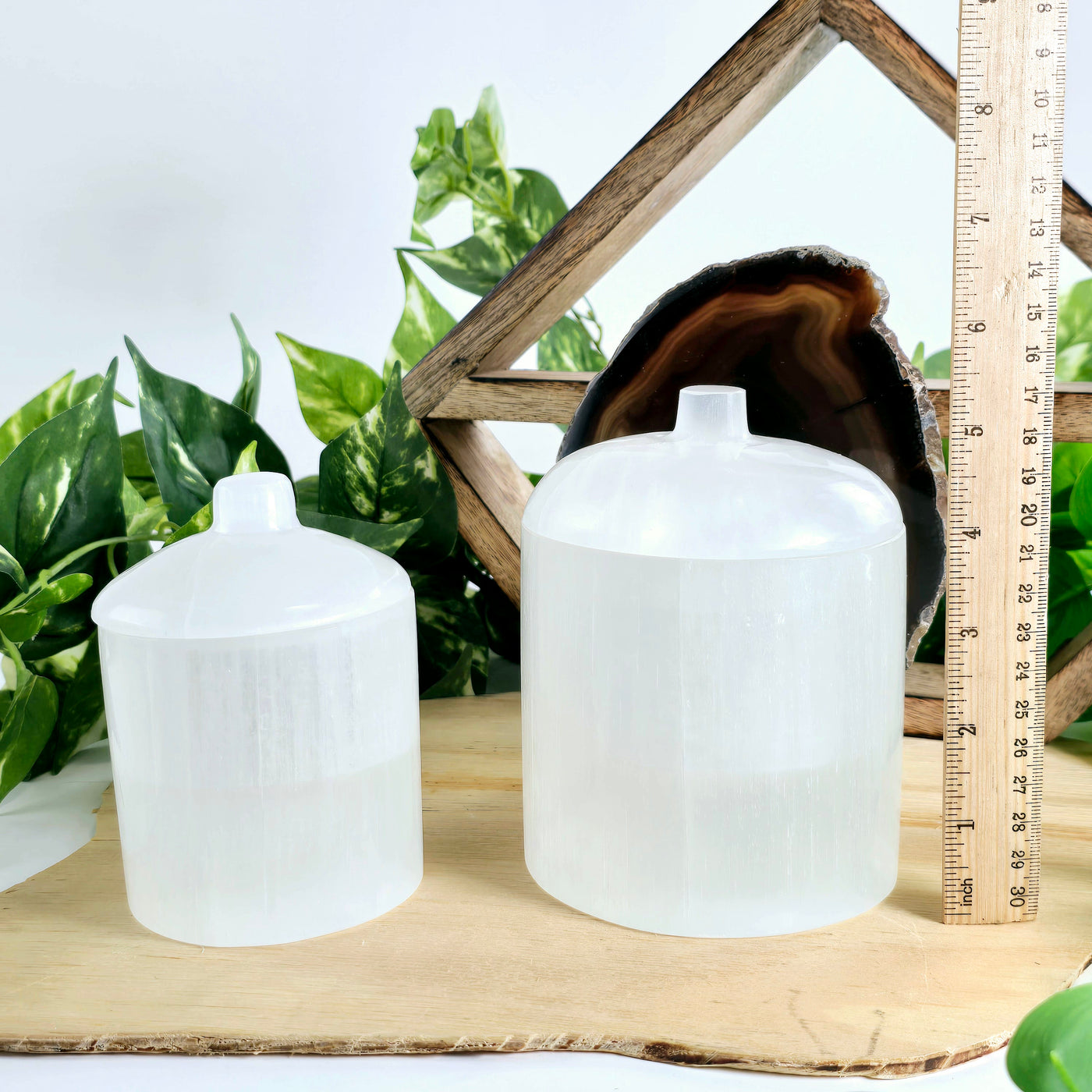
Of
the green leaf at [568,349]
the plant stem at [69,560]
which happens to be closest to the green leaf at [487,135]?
the green leaf at [568,349]

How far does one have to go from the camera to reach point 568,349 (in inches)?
39.3

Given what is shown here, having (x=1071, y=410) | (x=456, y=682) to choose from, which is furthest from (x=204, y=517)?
(x=1071, y=410)

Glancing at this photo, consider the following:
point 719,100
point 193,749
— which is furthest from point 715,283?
point 193,749

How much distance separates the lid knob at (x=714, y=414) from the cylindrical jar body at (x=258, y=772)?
6.2 inches

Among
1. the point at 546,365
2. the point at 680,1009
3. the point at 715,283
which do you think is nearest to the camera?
the point at 680,1009

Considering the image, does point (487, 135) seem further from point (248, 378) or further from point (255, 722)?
point (255, 722)

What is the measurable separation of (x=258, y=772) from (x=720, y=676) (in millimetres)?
204

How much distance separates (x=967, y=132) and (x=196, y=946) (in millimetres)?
492

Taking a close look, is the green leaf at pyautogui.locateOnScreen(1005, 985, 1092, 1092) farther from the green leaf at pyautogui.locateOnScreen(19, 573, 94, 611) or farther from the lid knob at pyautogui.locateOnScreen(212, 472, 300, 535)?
the green leaf at pyautogui.locateOnScreen(19, 573, 94, 611)

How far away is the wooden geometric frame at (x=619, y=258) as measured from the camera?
710mm

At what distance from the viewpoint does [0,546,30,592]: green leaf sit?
0.63 meters

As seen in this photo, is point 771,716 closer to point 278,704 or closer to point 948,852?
point 948,852

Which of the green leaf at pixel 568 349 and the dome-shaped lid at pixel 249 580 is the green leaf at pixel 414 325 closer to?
the green leaf at pixel 568 349

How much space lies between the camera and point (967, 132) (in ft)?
1.65
